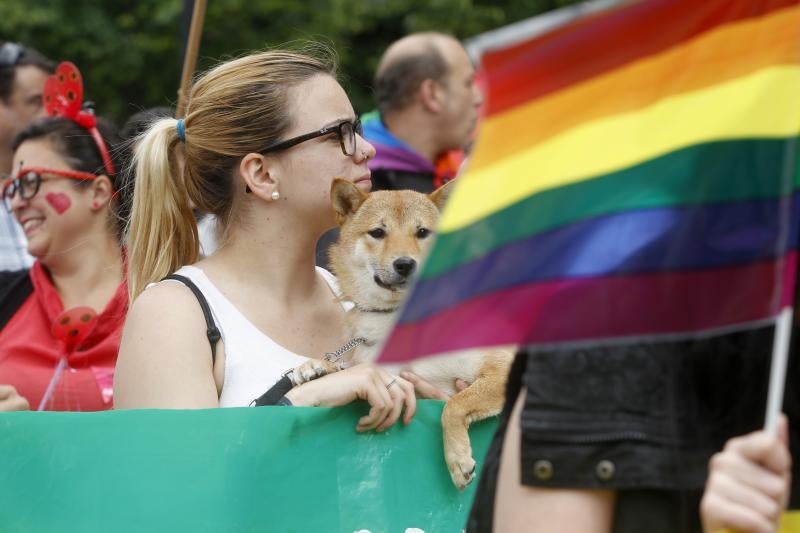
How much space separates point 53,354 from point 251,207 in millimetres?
1415

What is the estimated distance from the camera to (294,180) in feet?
11.8

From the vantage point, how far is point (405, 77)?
691 centimetres

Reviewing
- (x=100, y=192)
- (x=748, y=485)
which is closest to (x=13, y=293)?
(x=100, y=192)

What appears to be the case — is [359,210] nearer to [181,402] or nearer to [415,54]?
[181,402]

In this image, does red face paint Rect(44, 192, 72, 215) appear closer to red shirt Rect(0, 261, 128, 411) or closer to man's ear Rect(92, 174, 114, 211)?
man's ear Rect(92, 174, 114, 211)

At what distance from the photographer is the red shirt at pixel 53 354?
4.51 metres

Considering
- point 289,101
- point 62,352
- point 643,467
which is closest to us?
point 643,467

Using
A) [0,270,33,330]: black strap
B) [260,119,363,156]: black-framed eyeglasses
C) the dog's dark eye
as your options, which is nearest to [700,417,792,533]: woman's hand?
[260,119,363,156]: black-framed eyeglasses

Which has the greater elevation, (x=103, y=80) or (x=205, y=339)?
(x=103, y=80)

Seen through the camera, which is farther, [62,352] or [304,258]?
[62,352]

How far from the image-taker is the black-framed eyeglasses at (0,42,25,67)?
21.0ft

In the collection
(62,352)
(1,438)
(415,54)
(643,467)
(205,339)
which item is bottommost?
(643,467)

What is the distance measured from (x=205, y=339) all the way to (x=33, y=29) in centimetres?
1084

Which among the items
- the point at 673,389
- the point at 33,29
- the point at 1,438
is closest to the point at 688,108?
the point at 673,389
